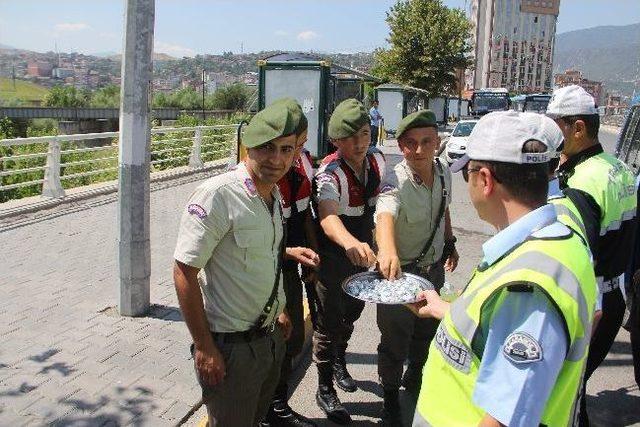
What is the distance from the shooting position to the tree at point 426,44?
132 ft

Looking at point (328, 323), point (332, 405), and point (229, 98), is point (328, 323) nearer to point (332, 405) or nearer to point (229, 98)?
point (332, 405)

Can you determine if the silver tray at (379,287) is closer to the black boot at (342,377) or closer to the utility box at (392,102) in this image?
the black boot at (342,377)

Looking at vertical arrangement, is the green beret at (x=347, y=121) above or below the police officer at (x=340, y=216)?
Answer: above

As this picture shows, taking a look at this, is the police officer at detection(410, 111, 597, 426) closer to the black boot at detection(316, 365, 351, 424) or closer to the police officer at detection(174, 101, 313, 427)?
the police officer at detection(174, 101, 313, 427)

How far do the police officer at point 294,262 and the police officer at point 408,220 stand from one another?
507 mm

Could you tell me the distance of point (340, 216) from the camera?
3607 millimetres

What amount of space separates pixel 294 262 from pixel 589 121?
1939 mm

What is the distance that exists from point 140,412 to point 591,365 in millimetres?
2893

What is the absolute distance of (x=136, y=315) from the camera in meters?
4.99

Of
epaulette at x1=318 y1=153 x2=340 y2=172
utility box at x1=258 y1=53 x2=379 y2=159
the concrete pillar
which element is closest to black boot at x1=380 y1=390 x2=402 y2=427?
epaulette at x1=318 y1=153 x2=340 y2=172

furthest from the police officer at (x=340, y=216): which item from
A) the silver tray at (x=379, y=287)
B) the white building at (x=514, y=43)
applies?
the white building at (x=514, y=43)

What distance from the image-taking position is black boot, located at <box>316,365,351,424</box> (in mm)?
3652

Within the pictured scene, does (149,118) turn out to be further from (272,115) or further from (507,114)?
(507,114)

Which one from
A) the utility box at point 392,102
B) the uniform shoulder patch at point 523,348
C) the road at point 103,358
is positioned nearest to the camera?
the uniform shoulder patch at point 523,348
